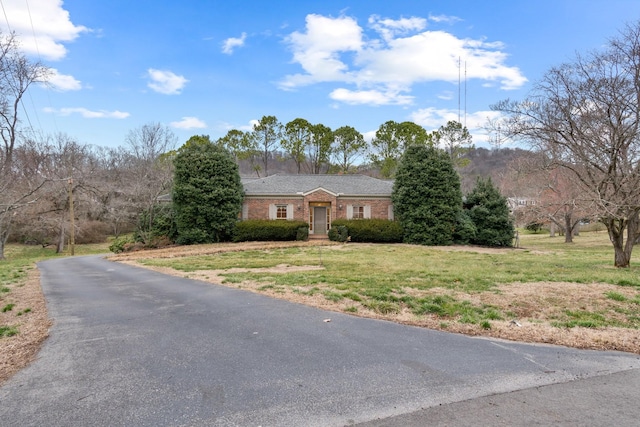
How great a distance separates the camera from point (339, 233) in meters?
23.2

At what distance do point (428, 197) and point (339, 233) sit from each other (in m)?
6.07

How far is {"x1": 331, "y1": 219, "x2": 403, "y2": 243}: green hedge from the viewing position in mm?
23250

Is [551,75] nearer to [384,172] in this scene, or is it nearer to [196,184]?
[196,184]

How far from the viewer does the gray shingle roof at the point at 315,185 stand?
25.9 metres

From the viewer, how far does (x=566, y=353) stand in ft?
14.6

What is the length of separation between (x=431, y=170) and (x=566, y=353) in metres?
19.7

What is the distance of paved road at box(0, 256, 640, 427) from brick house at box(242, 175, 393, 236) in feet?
64.0

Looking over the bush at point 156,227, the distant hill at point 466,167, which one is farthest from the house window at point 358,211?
the distant hill at point 466,167

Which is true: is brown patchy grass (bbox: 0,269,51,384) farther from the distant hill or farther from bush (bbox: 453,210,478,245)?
the distant hill

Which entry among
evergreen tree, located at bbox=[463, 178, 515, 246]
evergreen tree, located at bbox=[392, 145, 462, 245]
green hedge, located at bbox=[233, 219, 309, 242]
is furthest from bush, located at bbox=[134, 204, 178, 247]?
evergreen tree, located at bbox=[463, 178, 515, 246]

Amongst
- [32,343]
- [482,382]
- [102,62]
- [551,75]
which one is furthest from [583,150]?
[102,62]

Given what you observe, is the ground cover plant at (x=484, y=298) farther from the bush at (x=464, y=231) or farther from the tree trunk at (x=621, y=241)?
the bush at (x=464, y=231)

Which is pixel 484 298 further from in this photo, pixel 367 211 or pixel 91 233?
pixel 91 233

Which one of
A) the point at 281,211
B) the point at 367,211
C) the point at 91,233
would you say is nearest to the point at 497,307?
the point at 367,211
